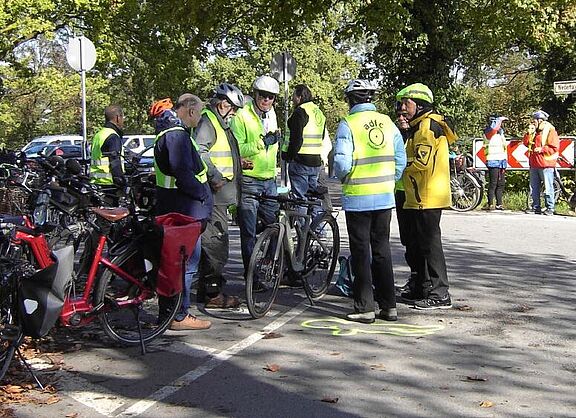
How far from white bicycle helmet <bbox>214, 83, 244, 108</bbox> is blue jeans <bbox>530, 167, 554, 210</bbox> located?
1081cm

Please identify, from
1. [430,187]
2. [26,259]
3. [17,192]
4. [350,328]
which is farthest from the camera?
[17,192]

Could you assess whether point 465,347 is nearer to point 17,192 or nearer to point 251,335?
point 251,335

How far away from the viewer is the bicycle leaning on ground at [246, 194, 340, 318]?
25.9 ft

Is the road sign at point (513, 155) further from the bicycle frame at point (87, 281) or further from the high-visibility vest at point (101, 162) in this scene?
the bicycle frame at point (87, 281)

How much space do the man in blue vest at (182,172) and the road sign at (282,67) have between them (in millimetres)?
13109

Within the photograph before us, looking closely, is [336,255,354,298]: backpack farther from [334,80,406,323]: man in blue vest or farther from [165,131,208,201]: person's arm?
[165,131,208,201]: person's arm

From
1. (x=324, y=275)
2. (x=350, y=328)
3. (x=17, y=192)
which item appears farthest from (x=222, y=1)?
(x=350, y=328)

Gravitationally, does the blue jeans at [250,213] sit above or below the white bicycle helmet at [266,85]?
below

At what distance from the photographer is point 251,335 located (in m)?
7.25

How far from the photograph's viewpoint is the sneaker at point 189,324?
739 cm

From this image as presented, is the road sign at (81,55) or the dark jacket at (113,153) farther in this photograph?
the road sign at (81,55)

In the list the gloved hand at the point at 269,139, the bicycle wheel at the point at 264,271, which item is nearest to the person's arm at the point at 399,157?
the bicycle wheel at the point at 264,271

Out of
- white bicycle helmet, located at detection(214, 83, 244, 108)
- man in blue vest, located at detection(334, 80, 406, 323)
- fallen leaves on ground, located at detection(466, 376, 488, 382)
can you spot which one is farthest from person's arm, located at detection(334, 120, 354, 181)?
fallen leaves on ground, located at detection(466, 376, 488, 382)

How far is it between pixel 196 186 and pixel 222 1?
1771cm
